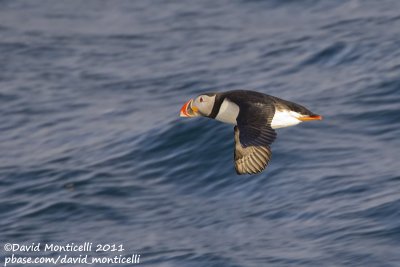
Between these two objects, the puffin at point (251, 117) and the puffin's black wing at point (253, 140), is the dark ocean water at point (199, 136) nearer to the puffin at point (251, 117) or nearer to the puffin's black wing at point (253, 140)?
the puffin at point (251, 117)

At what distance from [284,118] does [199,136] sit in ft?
16.1

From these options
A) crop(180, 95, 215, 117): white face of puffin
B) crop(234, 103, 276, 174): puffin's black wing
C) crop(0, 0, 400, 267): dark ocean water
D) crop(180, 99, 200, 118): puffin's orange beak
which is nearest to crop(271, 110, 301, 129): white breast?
crop(234, 103, 276, 174): puffin's black wing

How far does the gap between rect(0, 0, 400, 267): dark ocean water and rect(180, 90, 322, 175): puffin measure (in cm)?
211

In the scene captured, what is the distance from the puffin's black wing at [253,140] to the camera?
896 cm

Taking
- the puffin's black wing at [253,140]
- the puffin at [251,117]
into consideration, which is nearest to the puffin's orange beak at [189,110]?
the puffin at [251,117]

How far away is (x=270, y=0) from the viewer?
2061 centimetres

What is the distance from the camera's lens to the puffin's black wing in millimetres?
8961

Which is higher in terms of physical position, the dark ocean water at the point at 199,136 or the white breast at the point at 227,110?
the dark ocean water at the point at 199,136

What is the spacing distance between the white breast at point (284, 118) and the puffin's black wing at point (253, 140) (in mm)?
258

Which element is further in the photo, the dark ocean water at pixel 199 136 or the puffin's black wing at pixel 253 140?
the dark ocean water at pixel 199 136

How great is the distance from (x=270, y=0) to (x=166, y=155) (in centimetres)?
712

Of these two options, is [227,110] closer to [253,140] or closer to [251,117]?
[251,117]

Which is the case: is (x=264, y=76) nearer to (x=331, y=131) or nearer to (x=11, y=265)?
(x=331, y=131)

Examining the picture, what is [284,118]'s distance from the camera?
9.62 metres
